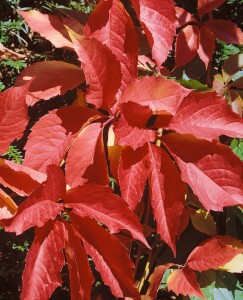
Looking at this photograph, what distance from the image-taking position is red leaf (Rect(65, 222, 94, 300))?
689mm

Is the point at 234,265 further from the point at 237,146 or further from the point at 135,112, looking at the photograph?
the point at 135,112

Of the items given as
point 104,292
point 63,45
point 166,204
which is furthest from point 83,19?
point 104,292

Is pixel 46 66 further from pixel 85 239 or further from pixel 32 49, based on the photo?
pixel 85 239

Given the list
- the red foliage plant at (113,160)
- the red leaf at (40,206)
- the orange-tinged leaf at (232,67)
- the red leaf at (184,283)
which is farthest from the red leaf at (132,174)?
the orange-tinged leaf at (232,67)

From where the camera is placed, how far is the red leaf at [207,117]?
69 cm

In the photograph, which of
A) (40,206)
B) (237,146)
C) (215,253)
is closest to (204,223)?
(215,253)

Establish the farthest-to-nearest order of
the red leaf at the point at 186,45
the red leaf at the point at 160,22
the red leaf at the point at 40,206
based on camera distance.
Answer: the red leaf at the point at 186,45 < the red leaf at the point at 160,22 < the red leaf at the point at 40,206

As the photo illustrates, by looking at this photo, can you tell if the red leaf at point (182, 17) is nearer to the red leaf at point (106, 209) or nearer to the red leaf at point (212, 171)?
the red leaf at point (212, 171)

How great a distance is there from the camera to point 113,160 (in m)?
0.77

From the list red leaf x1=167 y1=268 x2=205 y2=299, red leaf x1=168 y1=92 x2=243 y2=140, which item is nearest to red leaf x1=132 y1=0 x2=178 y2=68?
red leaf x1=168 y1=92 x2=243 y2=140

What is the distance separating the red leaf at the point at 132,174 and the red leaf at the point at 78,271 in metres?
A: 0.11

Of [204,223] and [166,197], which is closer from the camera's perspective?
[166,197]

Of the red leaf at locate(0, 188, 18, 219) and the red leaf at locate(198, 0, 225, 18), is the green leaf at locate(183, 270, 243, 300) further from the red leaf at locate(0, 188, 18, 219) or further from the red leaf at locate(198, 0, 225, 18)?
the red leaf at locate(198, 0, 225, 18)

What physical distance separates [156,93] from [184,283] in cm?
38
